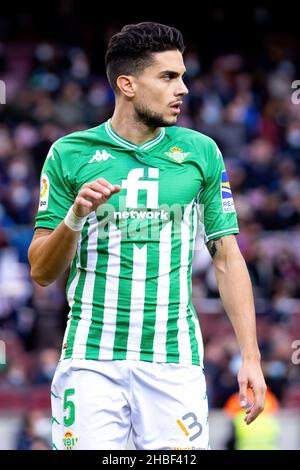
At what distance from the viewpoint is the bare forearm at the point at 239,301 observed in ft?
15.5

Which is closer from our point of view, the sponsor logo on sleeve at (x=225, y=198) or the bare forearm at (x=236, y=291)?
the bare forearm at (x=236, y=291)

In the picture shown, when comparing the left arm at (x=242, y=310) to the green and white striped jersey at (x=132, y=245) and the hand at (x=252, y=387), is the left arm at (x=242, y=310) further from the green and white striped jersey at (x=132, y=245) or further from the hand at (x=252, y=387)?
the green and white striped jersey at (x=132, y=245)

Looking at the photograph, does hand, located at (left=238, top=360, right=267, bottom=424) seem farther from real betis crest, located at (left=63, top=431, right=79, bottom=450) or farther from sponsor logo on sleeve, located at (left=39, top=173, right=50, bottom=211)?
sponsor logo on sleeve, located at (left=39, top=173, right=50, bottom=211)

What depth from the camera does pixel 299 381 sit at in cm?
1155

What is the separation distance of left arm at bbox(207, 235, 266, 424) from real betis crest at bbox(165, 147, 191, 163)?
0.44 m

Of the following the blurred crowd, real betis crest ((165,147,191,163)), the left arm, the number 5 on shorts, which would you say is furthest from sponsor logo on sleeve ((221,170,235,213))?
the blurred crowd

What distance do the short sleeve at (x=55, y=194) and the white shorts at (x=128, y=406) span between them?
687 millimetres

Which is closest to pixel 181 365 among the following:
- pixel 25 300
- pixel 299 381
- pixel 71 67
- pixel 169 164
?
pixel 169 164

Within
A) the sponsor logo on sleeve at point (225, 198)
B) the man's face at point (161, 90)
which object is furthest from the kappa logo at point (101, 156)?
the sponsor logo on sleeve at point (225, 198)

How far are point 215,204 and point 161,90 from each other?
615 mm

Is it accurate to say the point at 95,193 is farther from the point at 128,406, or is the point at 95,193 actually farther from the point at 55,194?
the point at 128,406

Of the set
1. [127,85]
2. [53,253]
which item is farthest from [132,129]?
[53,253]

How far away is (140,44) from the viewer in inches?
194

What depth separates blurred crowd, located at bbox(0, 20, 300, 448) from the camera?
11.7m
